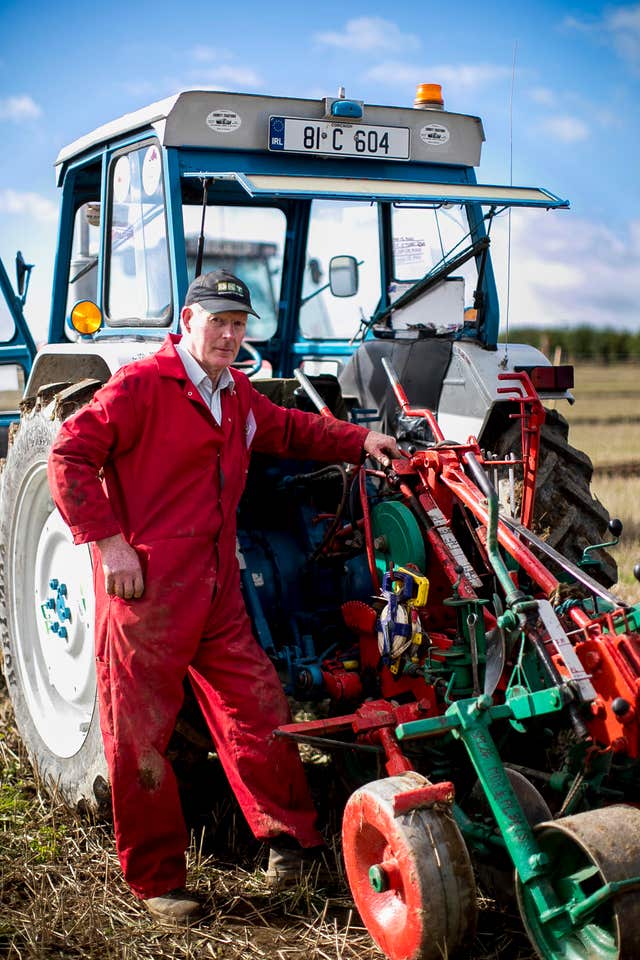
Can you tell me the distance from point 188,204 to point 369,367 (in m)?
0.99

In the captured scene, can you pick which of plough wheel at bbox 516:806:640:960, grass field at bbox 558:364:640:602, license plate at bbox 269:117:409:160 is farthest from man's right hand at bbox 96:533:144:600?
grass field at bbox 558:364:640:602

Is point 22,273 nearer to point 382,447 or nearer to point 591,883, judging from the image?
point 382,447

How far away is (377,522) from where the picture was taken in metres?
3.71

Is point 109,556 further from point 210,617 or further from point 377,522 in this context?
point 377,522

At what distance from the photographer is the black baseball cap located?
11.2 feet

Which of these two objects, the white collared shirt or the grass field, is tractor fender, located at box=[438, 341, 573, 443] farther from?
the grass field

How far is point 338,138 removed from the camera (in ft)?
14.5

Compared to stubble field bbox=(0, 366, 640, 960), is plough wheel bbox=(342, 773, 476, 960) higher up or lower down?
higher up

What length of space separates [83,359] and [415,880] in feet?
8.43

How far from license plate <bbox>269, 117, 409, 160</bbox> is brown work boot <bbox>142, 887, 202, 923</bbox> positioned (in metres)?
2.71

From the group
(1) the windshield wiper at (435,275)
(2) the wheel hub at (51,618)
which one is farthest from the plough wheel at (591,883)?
(1) the windshield wiper at (435,275)

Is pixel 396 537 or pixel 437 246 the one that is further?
pixel 437 246

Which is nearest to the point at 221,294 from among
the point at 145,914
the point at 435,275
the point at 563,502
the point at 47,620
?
the point at 435,275

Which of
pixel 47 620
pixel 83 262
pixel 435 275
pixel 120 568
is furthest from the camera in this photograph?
pixel 83 262
